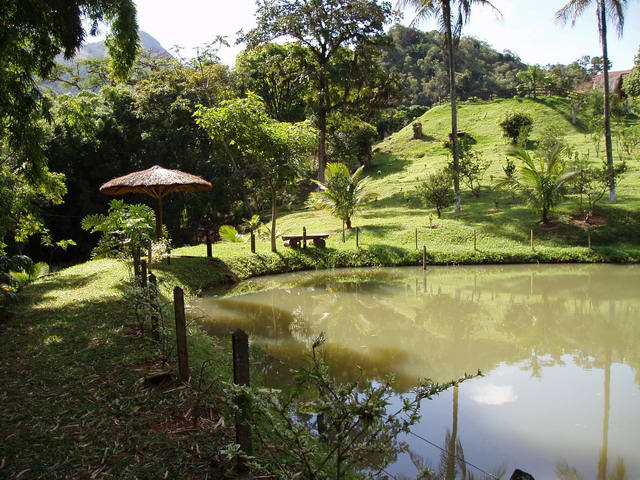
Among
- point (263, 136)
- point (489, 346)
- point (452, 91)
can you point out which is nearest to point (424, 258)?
point (263, 136)

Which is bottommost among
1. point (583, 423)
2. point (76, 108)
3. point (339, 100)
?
point (583, 423)

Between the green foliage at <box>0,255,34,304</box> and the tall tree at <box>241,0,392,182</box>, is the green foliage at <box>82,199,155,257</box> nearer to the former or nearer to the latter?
the green foliage at <box>0,255,34,304</box>

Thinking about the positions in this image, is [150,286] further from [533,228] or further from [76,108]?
[533,228]

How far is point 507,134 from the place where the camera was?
93.6ft

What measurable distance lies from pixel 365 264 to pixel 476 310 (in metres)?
5.34

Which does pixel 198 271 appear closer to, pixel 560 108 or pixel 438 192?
pixel 438 192

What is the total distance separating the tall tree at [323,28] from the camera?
75.7ft

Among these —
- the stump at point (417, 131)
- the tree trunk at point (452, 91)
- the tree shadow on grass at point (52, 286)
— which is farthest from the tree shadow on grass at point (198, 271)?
the stump at point (417, 131)

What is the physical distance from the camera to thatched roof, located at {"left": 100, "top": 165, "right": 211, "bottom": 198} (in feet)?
37.8

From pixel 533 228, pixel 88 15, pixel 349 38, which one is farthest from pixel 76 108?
pixel 349 38

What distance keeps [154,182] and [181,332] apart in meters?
7.52

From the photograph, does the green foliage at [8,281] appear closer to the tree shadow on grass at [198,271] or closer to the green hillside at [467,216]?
the tree shadow on grass at [198,271]

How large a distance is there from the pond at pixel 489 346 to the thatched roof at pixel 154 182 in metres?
2.79

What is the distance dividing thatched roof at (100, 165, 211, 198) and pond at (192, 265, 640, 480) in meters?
2.79
